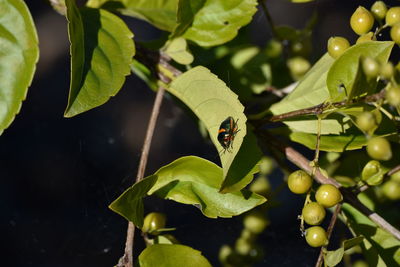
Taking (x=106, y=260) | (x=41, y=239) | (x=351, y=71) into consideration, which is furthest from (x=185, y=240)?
(x=351, y=71)

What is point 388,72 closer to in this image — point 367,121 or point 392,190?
point 367,121

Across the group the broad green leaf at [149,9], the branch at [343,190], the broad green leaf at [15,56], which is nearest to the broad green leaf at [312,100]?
the branch at [343,190]

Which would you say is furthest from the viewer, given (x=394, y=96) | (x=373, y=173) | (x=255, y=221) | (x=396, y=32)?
(x=255, y=221)

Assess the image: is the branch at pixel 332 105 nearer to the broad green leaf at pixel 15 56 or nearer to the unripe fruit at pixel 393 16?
the unripe fruit at pixel 393 16

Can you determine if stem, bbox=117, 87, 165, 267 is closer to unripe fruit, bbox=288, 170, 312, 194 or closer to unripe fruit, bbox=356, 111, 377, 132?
unripe fruit, bbox=288, 170, 312, 194

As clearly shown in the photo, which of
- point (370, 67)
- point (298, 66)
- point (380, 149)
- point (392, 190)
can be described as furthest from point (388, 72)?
point (298, 66)

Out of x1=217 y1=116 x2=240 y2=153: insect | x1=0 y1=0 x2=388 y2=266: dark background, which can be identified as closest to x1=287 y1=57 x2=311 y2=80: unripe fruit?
x1=217 y1=116 x2=240 y2=153: insect
